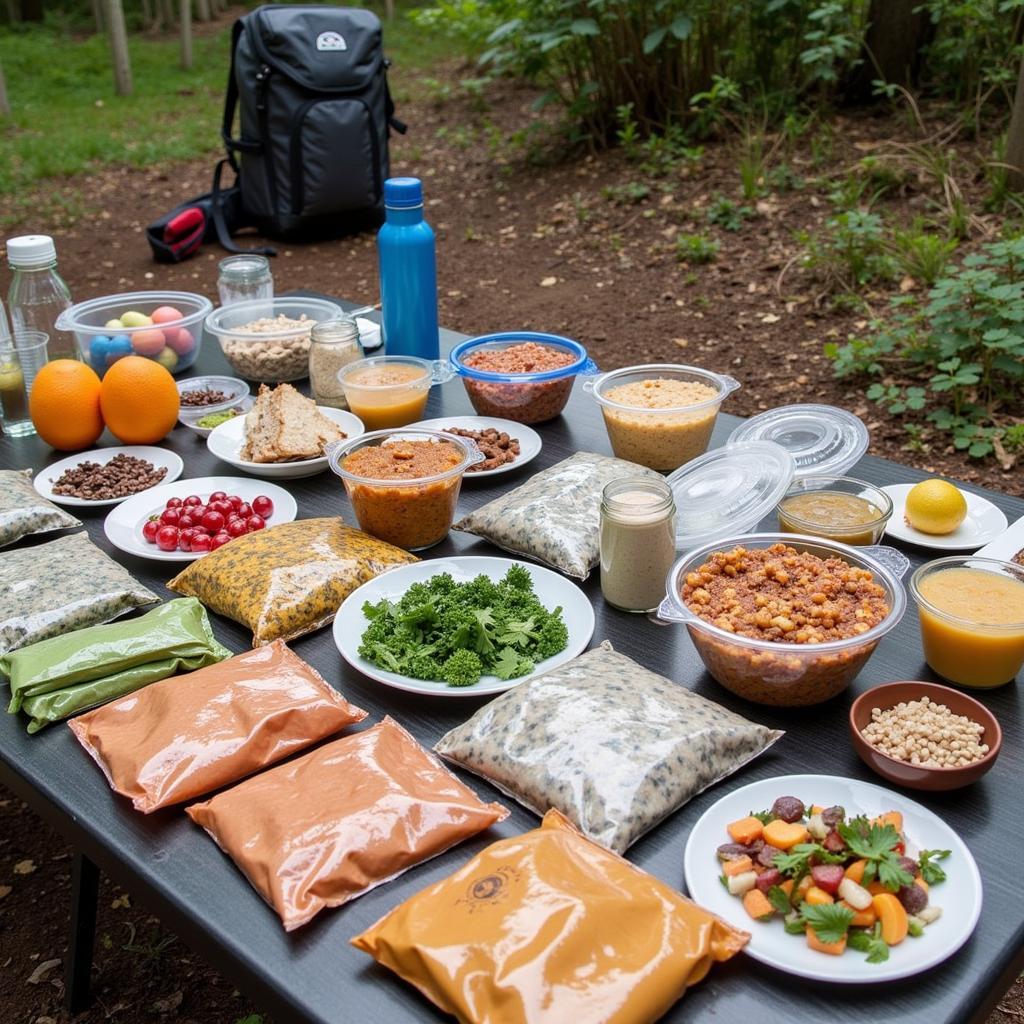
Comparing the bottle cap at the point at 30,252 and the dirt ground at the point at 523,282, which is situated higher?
the bottle cap at the point at 30,252

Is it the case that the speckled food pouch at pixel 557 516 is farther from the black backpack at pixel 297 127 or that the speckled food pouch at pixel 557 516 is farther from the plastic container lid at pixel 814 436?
the black backpack at pixel 297 127

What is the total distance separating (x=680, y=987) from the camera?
100cm

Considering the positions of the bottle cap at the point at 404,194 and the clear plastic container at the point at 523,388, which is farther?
the bottle cap at the point at 404,194

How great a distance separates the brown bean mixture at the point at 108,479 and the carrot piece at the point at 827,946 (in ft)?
5.12

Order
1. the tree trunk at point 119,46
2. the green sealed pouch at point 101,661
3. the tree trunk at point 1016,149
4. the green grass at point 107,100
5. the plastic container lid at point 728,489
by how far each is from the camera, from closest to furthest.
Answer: the green sealed pouch at point 101,661 → the plastic container lid at point 728,489 → the tree trunk at point 1016,149 → the green grass at point 107,100 → the tree trunk at point 119,46

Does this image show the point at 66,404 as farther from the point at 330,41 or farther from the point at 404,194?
the point at 330,41

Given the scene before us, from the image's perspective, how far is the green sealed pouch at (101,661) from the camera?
58.0 inches

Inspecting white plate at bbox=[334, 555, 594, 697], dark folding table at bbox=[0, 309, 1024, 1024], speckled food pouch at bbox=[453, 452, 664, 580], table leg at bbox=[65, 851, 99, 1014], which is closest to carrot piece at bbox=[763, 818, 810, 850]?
dark folding table at bbox=[0, 309, 1024, 1024]

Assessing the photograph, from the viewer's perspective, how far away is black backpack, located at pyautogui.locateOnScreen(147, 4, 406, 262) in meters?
5.65

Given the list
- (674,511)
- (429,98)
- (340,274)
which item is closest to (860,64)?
(340,274)

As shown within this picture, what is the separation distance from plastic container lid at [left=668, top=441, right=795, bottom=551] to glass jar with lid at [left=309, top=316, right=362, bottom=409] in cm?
90

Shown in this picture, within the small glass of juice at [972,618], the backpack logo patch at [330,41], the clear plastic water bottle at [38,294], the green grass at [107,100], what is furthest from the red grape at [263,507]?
the green grass at [107,100]

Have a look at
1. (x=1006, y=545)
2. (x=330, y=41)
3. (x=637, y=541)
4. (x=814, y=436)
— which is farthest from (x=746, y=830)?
(x=330, y=41)

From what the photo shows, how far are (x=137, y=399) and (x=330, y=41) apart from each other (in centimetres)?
418
